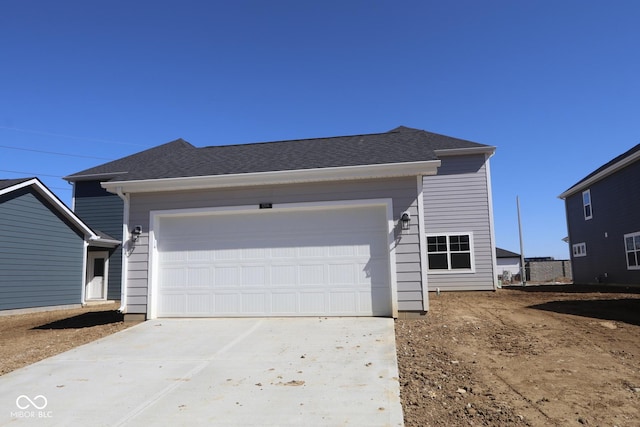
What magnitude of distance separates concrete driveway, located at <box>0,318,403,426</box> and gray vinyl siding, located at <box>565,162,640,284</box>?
14.6 m

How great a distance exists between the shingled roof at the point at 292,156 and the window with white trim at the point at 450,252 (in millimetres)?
6558

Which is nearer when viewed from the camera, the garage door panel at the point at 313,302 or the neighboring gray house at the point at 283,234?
the neighboring gray house at the point at 283,234

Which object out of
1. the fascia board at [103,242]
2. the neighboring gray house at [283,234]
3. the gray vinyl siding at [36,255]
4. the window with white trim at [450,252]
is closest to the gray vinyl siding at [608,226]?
the window with white trim at [450,252]

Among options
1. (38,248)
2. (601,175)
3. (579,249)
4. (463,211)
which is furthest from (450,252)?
(38,248)

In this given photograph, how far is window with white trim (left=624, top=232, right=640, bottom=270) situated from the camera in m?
16.5

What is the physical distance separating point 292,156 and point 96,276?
1299cm

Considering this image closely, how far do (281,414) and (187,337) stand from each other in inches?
151

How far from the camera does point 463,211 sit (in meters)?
15.8

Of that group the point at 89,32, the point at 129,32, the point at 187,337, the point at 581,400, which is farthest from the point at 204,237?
the point at 89,32

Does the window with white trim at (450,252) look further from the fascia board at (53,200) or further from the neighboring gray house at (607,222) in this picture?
the fascia board at (53,200)

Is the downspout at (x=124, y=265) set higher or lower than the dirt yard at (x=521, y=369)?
higher

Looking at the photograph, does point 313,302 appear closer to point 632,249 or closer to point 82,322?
point 82,322

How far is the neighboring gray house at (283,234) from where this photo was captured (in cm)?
830

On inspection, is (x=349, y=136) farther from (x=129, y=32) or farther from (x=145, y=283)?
(x=129, y=32)
